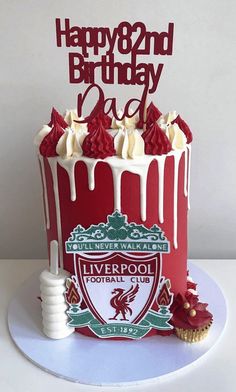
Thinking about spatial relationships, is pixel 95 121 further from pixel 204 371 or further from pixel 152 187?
pixel 204 371

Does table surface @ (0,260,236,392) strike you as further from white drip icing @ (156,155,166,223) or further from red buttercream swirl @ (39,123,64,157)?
red buttercream swirl @ (39,123,64,157)

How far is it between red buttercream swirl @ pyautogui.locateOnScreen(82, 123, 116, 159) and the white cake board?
41 centimetres

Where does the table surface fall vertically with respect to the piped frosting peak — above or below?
below

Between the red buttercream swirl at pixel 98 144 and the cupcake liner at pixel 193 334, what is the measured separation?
0.41 m

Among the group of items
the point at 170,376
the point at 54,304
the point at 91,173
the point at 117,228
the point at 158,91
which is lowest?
the point at 170,376

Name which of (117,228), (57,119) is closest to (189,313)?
(117,228)

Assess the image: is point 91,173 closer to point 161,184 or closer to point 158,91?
point 161,184

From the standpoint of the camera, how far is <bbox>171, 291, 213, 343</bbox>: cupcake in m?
1.09

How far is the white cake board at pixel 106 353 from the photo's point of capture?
101 centimetres

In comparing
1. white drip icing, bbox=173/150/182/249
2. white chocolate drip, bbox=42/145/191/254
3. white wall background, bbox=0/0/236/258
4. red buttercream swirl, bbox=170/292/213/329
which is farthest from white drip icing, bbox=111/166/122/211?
white wall background, bbox=0/0/236/258

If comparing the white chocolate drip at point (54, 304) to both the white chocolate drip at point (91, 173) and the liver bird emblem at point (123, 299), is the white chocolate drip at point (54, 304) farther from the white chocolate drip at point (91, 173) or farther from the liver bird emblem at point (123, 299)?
the white chocolate drip at point (91, 173)

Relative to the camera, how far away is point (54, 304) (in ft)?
3.61

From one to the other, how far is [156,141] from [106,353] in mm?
450

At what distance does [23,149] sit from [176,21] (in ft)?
1.71
